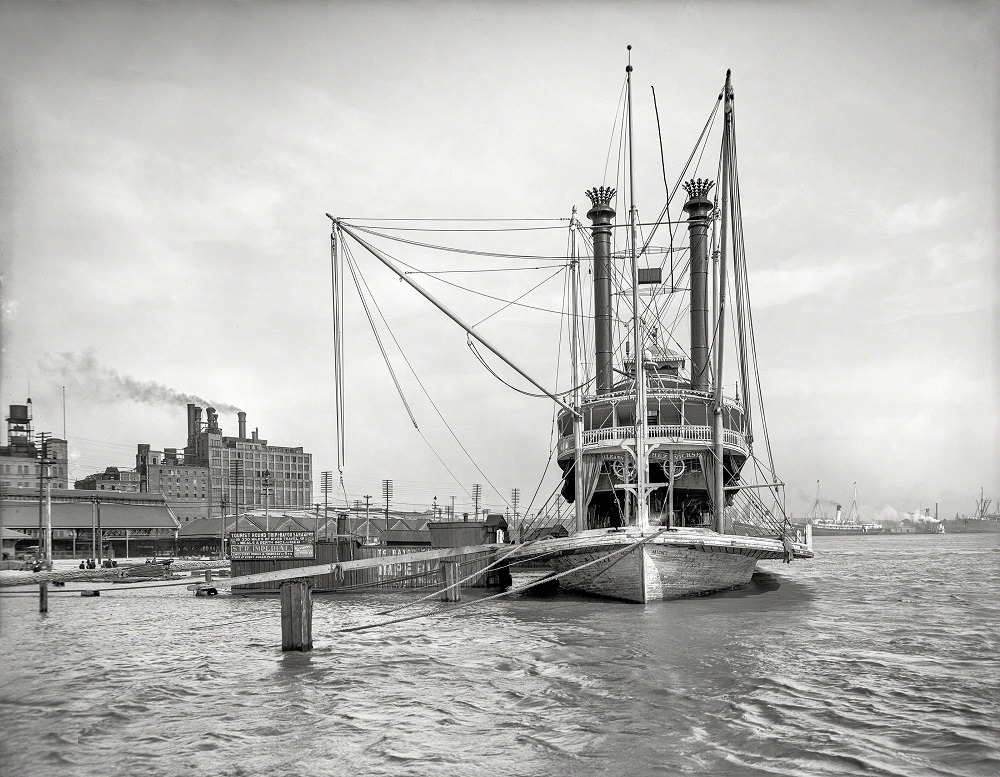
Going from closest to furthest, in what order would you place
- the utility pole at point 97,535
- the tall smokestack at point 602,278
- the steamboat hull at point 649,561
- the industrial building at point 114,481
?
1. the steamboat hull at point 649,561
2. the tall smokestack at point 602,278
3. the utility pole at point 97,535
4. the industrial building at point 114,481

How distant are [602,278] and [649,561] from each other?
1965 centimetres

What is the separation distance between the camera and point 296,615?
1934 centimetres

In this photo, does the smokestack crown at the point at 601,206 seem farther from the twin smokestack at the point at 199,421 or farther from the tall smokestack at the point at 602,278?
the twin smokestack at the point at 199,421

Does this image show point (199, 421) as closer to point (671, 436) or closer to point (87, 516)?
point (87, 516)

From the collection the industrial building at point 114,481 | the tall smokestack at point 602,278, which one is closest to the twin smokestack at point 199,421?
the industrial building at point 114,481

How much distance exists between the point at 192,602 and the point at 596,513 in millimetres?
18064

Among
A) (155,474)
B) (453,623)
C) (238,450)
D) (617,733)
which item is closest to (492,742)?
(617,733)

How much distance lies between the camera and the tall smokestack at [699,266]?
141ft

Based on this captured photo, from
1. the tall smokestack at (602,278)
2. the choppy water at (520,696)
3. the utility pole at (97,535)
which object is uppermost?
the tall smokestack at (602,278)

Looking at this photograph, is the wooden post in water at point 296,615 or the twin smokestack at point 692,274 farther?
the twin smokestack at point 692,274

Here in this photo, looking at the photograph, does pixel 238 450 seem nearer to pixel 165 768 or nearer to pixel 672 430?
pixel 672 430

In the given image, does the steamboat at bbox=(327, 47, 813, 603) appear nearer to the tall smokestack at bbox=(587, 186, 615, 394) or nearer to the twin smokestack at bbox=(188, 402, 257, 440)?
the tall smokestack at bbox=(587, 186, 615, 394)

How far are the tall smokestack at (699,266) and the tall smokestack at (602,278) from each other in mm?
4189

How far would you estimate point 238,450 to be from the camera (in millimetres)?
185375
